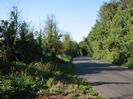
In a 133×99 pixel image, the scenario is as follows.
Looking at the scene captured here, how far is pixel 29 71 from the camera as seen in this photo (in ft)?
81.5

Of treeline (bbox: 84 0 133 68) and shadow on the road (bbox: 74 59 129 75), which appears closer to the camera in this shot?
shadow on the road (bbox: 74 59 129 75)

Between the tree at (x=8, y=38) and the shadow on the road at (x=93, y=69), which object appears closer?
the tree at (x=8, y=38)

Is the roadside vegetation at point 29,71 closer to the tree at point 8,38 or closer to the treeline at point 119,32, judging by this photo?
the tree at point 8,38

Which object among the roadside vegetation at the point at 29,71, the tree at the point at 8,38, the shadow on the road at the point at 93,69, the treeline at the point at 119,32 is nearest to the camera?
the roadside vegetation at the point at 29,71

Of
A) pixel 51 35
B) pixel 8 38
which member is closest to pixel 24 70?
pixel 8 38

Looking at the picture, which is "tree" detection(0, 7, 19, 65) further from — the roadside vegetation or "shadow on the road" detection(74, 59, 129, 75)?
"shadow on the road" detection(74, 59, 129, 75)

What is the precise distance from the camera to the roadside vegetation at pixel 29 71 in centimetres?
1739

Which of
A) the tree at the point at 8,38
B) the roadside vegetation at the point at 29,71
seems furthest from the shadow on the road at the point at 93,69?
the tree at the point at 8,38

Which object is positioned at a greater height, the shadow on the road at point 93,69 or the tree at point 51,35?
the tree at point 51,35

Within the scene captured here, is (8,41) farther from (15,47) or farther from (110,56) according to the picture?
(110,56)

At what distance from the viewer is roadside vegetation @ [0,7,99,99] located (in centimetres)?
1739

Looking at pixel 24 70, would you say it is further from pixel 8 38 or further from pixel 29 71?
pixel 8 38

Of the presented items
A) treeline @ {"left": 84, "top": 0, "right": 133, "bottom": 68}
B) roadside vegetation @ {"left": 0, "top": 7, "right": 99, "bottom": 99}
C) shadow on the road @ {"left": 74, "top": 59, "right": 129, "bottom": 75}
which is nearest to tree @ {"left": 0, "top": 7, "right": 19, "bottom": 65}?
roadside vegetation @ {"left": 0, "top": 7, "right": 99, "bottom": 99}

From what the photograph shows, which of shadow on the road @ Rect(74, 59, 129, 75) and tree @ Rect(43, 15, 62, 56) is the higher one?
tree @ Rect(43, 15, 62, 56)
